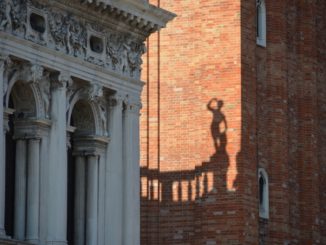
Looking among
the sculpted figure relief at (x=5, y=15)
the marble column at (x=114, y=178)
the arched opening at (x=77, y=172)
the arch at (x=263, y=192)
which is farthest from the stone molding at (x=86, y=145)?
the arch at (x=263, y=192)

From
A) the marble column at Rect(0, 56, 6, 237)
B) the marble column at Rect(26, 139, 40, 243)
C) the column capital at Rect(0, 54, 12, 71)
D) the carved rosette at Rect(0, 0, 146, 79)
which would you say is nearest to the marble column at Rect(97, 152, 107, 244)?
the carved rosette at Rect(0, 0, 146, 79)

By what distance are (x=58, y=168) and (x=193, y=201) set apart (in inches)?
431

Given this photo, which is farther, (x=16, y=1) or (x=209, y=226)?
(x=209, y=226)


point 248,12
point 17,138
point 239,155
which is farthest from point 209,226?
point 17,138

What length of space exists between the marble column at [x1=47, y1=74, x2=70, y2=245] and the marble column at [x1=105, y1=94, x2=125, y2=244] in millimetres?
2424

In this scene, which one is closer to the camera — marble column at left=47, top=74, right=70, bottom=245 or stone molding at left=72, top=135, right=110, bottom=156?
marble column at left=47, top=74, right=70, bottom=245

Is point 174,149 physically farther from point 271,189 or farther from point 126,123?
point 126,123

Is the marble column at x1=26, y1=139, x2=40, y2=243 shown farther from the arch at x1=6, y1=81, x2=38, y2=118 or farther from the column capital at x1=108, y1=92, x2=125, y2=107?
the column capital at x1=108, y1=92, x2=125, y2=107

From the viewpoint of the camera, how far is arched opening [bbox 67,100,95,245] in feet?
197

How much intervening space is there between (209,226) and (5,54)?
1371 centimetres

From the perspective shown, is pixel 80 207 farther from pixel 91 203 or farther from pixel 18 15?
pixel 18 15

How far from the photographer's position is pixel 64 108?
5856 centimetres

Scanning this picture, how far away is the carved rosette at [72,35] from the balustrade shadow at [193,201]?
6864 mm

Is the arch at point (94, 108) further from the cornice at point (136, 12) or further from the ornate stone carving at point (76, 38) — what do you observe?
the cornice at point (136, 12)
